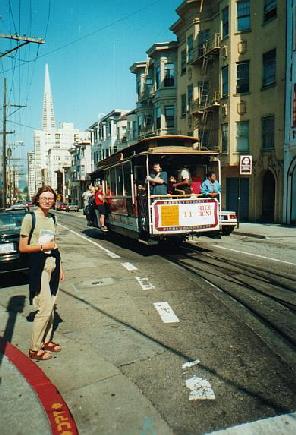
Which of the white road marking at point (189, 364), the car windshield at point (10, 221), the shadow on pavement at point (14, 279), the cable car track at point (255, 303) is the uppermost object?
the car windshield at point (10, 221)

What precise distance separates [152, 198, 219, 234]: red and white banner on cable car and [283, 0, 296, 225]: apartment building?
44.9 feet

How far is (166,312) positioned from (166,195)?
5.51 meters

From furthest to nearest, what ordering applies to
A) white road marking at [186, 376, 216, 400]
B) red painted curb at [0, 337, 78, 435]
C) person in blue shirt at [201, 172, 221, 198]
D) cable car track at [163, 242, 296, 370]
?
person in blue shirt at [201, 172, 221, 198] < cable car track at [163, 242, 296, 370] < white road marking at [186, 376, 216, 400] < red painted curb at [0, 337, 78, 435]

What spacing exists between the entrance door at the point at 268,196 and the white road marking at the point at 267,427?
25.1 metres

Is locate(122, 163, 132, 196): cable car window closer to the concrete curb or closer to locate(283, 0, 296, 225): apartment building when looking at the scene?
the concrete curb

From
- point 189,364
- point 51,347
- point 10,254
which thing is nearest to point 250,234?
point 10,254

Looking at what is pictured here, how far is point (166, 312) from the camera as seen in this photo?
681cm

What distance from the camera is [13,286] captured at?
9.12m

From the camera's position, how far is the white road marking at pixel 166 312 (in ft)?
21.0

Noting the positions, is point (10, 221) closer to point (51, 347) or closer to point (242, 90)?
point (51, 347)

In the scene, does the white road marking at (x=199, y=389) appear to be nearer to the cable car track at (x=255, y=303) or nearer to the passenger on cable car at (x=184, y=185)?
the cable car track at (x=255, y=303)

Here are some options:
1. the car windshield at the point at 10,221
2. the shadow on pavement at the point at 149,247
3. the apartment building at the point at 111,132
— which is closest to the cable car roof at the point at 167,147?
the shadow on pavement at the point at 149,247

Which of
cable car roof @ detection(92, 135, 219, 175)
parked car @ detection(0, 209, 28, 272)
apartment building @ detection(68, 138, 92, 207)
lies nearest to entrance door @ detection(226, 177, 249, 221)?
cable car roof @ detection(92, 135, 219, 175)

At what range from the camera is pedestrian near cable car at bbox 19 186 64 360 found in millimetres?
4934
